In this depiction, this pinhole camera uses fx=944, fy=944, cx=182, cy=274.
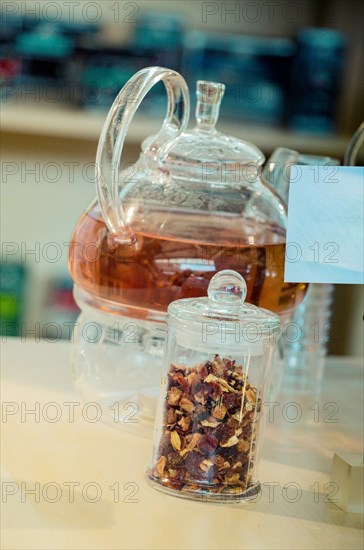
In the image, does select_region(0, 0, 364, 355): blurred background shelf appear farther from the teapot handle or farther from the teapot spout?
the teapot handle

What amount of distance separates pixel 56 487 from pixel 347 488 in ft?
0.68

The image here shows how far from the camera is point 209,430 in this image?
0.65 metres

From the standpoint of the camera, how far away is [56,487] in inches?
26.1

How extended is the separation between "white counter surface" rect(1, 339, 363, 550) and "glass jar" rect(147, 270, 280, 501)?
0.05 ft

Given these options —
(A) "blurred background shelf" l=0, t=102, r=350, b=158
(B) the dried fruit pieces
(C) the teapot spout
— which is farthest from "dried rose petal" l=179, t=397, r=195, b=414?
(A) "blurred background shelf" l=0, t=102, r=350, b=158

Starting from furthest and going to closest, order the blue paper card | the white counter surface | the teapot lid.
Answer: the teapot lid, the blue paper card, the white counter surface

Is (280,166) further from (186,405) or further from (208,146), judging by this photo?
(186,405)

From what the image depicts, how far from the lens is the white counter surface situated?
0.60 metres

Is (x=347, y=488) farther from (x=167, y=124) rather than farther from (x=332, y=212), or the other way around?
(x=167, y=124)

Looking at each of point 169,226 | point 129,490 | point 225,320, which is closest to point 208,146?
point 169,226

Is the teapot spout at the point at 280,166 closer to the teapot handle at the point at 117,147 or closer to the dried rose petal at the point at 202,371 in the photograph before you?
the teapot handle at the point at 117,147

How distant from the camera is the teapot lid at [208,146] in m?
0.81

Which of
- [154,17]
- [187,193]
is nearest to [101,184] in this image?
[187,193]

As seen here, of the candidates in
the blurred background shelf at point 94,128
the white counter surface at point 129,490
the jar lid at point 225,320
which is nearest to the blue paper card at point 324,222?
the jar lid at point 225,320
